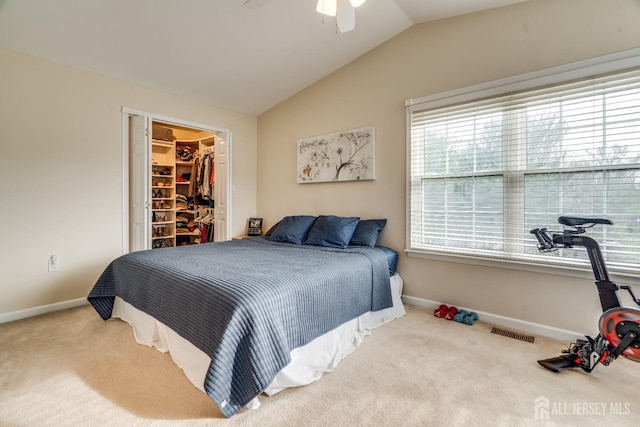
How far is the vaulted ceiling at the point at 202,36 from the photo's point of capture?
2.49 m

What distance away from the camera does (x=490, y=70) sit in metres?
2.73

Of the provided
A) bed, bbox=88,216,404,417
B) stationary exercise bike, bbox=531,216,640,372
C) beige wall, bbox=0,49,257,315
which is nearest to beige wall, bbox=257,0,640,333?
stationary exercise bike, bbox=531,216,640,372

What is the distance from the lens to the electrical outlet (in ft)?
9.68

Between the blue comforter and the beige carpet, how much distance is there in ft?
0.87

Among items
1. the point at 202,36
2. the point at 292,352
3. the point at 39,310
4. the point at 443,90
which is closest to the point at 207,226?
the point at 39,310

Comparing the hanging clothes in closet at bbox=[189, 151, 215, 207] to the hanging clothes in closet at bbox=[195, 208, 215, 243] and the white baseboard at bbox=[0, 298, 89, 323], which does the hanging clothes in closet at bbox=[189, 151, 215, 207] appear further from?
the white baseboard at bbox=[0, 298, 89, 323]

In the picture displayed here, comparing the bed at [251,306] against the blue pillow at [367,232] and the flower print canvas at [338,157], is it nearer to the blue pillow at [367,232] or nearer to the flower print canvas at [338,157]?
the blue pillow at [367,232]

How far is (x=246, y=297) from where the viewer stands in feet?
5.27

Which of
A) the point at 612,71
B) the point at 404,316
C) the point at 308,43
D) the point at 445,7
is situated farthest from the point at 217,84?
the point at 612,71

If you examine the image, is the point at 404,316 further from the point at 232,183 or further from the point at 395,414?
the point at 232,183

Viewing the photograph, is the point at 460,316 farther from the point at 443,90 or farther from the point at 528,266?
the point at 443,90

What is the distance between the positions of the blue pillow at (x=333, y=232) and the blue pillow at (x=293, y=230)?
111 millimetres

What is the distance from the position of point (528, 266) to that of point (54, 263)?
174 inches

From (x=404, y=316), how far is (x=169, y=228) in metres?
4.22
